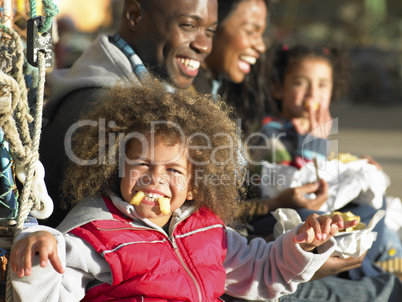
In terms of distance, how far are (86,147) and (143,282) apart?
0.51 m

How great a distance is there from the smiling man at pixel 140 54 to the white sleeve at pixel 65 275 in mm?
728

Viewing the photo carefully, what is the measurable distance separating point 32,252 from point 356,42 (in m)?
13.7

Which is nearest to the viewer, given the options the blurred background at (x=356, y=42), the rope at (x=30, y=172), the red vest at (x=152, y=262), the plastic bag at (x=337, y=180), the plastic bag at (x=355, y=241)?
the rope at (x=30, y=172)

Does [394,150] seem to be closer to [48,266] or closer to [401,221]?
[401,221]

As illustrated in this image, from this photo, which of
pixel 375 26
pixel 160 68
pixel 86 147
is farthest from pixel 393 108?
pixel 86 147

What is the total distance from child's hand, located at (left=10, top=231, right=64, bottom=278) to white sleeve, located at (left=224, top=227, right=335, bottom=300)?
0.70 metres

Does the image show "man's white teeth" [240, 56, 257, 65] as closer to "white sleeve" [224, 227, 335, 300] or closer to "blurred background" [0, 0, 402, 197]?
"white sleeve" [224, 227, 335, 300]

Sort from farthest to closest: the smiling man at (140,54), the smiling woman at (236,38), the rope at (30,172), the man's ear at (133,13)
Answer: the smiling woman at (236,38)
the man's ear at (133,13)
the smiling man at (140,54)
the rope at (30,172)

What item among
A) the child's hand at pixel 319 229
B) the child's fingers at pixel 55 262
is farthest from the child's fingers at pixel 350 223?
the child's fingers at pixel 55 262

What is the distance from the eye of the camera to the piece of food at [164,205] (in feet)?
6.20

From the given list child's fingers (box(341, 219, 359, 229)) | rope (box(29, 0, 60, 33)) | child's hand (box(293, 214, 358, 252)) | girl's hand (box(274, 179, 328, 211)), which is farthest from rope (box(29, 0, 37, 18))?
girl's hand (box(274, 179, 328, 211))

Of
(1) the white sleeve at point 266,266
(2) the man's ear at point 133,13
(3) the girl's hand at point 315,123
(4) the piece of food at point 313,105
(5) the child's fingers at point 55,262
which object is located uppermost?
(2) the man's ear at point 133,13

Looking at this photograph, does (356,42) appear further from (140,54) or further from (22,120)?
(22,120)

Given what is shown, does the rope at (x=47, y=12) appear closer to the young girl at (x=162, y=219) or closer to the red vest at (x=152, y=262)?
the young girl at (x=162, y=219)
